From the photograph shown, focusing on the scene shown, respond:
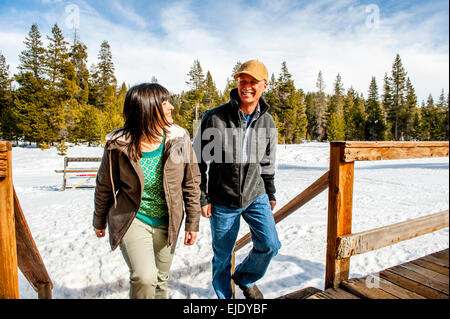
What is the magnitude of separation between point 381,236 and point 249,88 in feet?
5.80

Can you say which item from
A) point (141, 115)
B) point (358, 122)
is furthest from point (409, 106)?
point (141, 115)

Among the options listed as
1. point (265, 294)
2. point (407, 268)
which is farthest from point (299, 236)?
point (407, 268)

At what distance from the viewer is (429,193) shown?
8523 millimetres

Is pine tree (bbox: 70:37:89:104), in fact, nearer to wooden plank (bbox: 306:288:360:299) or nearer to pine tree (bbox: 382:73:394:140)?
wooden plank (bbox: 306:288:360:299)

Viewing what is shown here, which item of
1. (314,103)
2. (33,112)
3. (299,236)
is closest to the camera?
(299,236)

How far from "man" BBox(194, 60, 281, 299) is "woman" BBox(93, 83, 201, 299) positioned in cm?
40

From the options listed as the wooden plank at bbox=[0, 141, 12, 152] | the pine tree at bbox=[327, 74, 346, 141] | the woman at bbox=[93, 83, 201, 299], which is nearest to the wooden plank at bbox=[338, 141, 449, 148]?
the woman at bbox=[93, 83, 201, 299]

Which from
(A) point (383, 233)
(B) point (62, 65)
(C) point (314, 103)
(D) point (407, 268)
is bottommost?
(D) point (407, 268)

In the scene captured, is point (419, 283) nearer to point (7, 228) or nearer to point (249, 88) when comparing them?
point (249, 88)

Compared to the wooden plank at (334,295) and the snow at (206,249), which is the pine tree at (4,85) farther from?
the wooden plank at (334,295)

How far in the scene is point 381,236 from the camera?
2.21 metres
